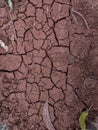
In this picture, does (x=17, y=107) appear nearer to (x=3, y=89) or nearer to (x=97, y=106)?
(x=3, y=89)

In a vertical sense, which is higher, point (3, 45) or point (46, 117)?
point (3, 45)

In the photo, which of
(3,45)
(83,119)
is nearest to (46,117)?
(83,119)

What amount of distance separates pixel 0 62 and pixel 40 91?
469 mm

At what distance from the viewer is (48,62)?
14.3ft

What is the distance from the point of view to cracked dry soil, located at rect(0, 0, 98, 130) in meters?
4.31

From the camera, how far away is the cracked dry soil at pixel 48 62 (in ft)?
14.1

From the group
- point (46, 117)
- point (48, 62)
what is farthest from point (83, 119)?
point (48, 62)

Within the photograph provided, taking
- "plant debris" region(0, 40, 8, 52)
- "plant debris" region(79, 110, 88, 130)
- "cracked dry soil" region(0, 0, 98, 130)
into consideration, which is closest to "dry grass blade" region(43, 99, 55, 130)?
"cracked dry soil" region(0, 0, 98, 130)

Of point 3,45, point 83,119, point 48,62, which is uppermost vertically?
point 3,45

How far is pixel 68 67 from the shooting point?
4336 millimetres

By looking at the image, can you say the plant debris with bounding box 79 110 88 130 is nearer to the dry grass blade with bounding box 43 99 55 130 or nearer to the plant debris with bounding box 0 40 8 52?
the dry grass blade with bounding box 43 99 55 130

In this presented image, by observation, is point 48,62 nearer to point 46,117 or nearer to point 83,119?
point 46,117

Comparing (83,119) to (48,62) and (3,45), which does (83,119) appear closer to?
(48,62)

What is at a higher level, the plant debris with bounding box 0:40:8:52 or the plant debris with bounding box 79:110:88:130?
the plant debris with bounding box 0:40:8:52
